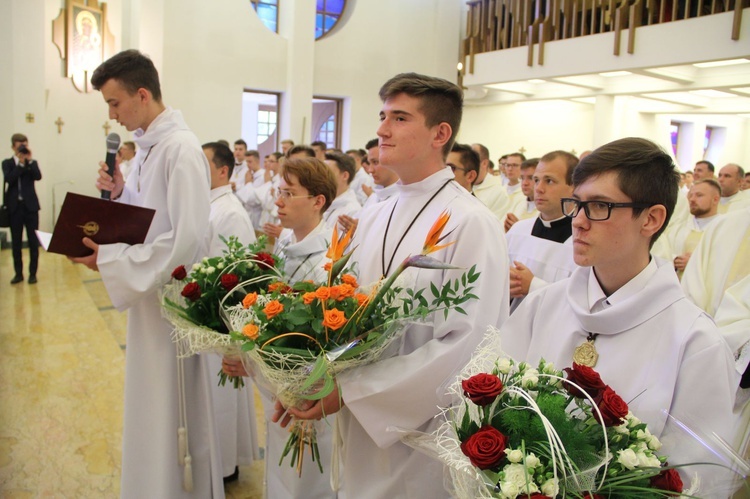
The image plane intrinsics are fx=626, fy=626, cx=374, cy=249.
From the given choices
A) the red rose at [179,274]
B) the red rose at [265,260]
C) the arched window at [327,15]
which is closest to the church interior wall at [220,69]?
the arched window at [327,15]

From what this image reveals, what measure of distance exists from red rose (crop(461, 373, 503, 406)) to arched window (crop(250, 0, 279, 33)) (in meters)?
14.9

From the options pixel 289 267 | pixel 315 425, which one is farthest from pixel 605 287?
pixel 289 267

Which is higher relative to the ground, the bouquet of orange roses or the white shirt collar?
the white shirt collar

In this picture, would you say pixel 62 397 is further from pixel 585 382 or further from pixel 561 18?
pixel 561 18

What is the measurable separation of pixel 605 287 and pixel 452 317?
51 centimetres

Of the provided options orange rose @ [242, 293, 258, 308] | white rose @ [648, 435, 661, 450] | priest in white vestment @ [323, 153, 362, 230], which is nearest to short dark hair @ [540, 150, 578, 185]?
priest in white vestment @ [323, 153, 362, 230]

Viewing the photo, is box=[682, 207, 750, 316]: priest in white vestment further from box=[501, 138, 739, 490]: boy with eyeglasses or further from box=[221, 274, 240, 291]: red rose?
box=[221, 274, 240, 291]: red rose

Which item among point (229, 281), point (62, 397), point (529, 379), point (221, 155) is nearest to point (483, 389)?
point (529, 379)

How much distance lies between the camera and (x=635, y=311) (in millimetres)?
1608

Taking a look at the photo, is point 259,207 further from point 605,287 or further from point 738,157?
point 738,157

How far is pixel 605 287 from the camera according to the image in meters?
1.73

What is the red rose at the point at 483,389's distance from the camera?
1.26 m

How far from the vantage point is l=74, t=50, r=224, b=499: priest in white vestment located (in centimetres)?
301

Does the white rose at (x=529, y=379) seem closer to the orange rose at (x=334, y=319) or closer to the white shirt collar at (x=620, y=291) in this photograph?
the white shirt collar at (x=620, y=291)
